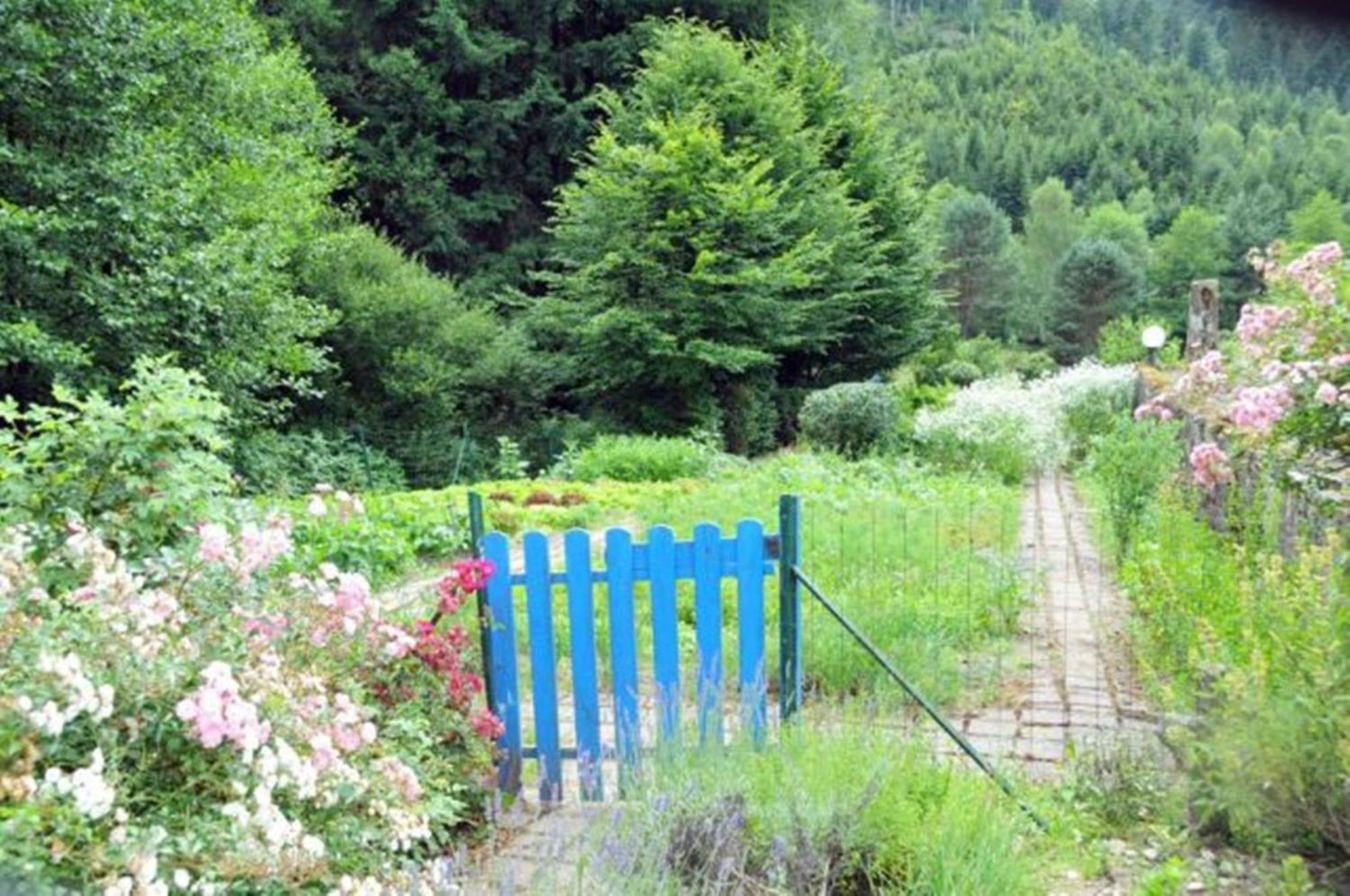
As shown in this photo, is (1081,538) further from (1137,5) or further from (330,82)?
(330,82)

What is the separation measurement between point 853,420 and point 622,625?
921 cm

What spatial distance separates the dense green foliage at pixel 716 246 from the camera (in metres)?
14.1

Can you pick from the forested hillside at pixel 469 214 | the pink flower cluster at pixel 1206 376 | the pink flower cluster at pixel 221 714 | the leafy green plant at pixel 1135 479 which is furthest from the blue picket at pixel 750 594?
the forested hillside at pixel 469 214

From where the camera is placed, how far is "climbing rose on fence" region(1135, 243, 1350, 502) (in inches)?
121

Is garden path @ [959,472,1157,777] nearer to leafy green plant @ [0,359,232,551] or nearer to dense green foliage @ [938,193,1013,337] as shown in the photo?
leafy green plant @ [0,359,232,551]

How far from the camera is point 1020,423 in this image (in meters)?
12.1

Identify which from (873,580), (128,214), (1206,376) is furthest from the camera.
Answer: (128,214)

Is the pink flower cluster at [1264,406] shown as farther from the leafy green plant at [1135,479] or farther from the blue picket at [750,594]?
the leafy green plant at [1135,479]

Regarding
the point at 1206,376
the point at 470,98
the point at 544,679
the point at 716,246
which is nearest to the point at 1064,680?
the point at 1206,376

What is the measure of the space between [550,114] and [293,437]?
8513mm

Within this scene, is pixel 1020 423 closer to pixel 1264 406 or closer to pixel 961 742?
pixel 1264 406

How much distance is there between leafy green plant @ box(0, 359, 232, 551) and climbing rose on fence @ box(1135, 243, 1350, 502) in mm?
3298

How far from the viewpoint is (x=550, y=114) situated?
18938 millimetres

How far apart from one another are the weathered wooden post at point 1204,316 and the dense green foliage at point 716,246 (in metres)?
6.08
